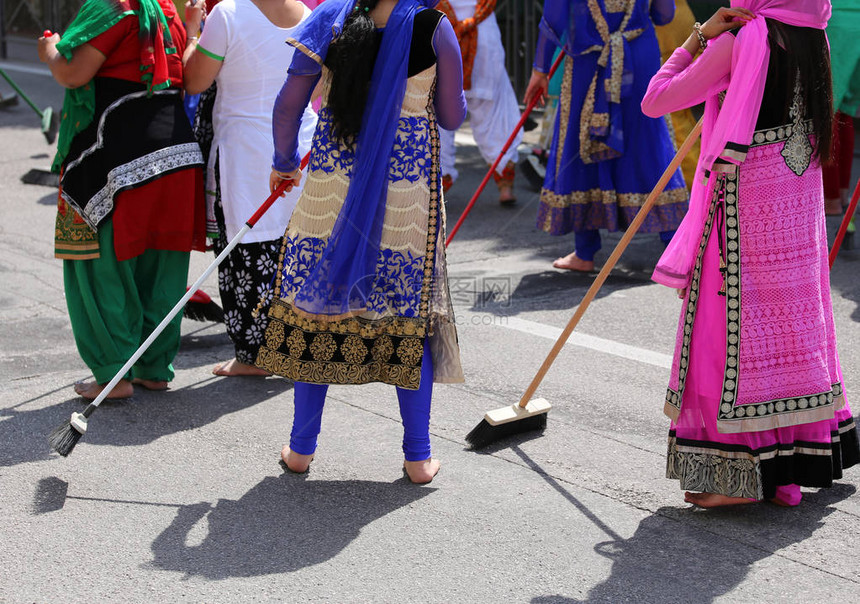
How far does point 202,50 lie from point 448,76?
1286mm

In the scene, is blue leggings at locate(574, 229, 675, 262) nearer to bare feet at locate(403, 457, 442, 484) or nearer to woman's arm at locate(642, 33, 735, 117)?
bare feet at locate(403, 457, 442, 484)

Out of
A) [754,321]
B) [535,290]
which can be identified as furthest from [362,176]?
[535,290]

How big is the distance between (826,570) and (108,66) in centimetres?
312

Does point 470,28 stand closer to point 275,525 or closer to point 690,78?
point 690,78

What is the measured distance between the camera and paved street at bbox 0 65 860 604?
315cm

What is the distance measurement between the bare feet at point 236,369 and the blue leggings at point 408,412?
1118mm

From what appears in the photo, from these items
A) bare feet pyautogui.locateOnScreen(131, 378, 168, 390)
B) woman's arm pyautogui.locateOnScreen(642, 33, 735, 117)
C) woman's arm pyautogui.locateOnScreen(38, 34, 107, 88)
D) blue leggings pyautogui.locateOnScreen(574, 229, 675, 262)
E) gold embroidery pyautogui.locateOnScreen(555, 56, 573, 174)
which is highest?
woman's arm pyautogui.locateOnScreen(642, 33, 735, 117)

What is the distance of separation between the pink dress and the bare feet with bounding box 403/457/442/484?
0.82 m

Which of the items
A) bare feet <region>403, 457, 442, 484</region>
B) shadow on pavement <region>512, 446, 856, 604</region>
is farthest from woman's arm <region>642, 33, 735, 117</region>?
bare feet <region>403, 457, 442, 484</region>

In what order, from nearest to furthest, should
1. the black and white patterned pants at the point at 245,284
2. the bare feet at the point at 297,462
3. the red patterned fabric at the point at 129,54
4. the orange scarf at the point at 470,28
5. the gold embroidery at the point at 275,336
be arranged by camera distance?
the gold embroidery at the point at 275,336, the bare feet at the point at 297,462, the red patterned fabric at the point at 129,54, the black and white patterned pants at the point at 245,284, the orange scarf at the point at 470,28

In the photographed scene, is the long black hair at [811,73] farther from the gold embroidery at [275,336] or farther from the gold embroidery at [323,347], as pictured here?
the gold embroidery at [275,336]

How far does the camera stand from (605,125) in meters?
6.39

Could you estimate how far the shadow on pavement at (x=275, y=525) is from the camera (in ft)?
10.8

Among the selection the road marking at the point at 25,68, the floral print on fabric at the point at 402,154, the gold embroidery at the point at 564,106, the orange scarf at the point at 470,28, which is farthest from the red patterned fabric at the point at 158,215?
the road marking at the point at 25,68
